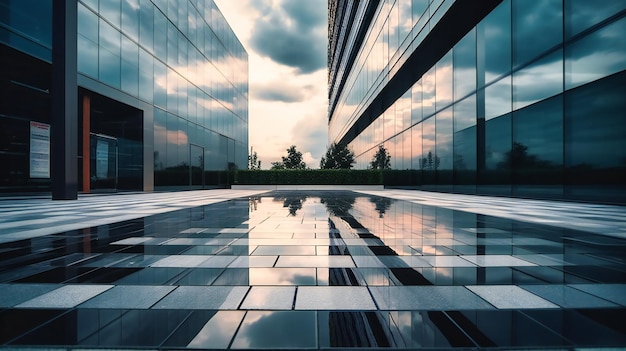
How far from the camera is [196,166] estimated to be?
97.3 ft

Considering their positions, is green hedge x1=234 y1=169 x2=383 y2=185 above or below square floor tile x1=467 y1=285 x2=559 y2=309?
above

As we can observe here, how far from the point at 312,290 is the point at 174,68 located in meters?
Result: 26.8

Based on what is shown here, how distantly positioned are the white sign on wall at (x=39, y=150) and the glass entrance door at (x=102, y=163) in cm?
378

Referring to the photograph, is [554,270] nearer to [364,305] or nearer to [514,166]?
[364,305]

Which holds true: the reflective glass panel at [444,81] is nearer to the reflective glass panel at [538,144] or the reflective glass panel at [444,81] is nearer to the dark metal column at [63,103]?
the reflective glass panel at [538,144]

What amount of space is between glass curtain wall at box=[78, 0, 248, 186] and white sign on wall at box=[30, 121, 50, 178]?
15.2 ft

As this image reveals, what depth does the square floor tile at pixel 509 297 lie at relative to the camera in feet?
9.39

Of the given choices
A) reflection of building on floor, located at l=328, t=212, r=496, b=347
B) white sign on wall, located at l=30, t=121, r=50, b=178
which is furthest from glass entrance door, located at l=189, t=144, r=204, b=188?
reflection of building on floor, located at l=328, t=212, r=496, b=347

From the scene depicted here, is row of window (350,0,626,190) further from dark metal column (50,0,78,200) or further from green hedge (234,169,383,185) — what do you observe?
dark metal column (50,0,78,200)

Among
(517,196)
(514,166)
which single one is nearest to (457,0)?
(514,166)

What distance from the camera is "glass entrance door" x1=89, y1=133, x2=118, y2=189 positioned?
22.1 metres

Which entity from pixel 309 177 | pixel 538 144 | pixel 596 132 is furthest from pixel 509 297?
pixel 309 177

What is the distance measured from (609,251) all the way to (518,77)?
13.5 meters

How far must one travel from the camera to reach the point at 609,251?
16.0ft
